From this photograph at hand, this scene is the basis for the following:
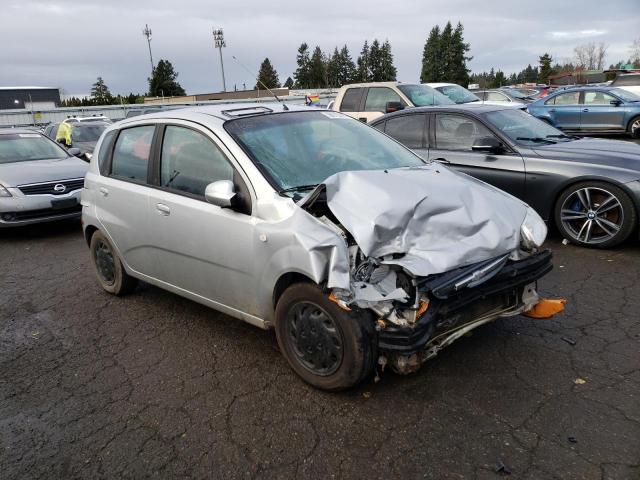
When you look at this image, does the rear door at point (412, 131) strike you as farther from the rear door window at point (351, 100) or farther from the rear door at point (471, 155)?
the rear door window at point (351, 100)

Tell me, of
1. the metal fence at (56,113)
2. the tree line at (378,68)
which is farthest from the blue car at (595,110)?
the tree line at (378,68)

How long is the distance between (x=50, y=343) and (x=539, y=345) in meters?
3.84

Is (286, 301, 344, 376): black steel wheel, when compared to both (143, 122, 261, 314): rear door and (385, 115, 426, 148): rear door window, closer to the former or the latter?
(143, 122, 261, 314): rear door

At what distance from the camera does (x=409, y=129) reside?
7.10 meters

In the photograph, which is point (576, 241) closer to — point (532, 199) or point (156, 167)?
point (532, 199)

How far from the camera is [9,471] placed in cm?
276

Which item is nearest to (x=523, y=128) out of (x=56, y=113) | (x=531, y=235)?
(x=531, y=235)

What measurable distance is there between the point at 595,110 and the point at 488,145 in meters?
11.1

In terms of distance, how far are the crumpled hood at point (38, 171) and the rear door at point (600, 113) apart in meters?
13.6

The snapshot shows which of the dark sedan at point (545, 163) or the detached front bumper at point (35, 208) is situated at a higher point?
the dark sedan at point (545, 163)

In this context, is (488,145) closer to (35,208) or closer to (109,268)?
(109,268)

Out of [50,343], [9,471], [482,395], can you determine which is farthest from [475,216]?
[50,343]

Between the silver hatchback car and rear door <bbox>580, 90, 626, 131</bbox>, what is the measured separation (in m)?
13.1

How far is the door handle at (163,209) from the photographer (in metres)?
3.98
